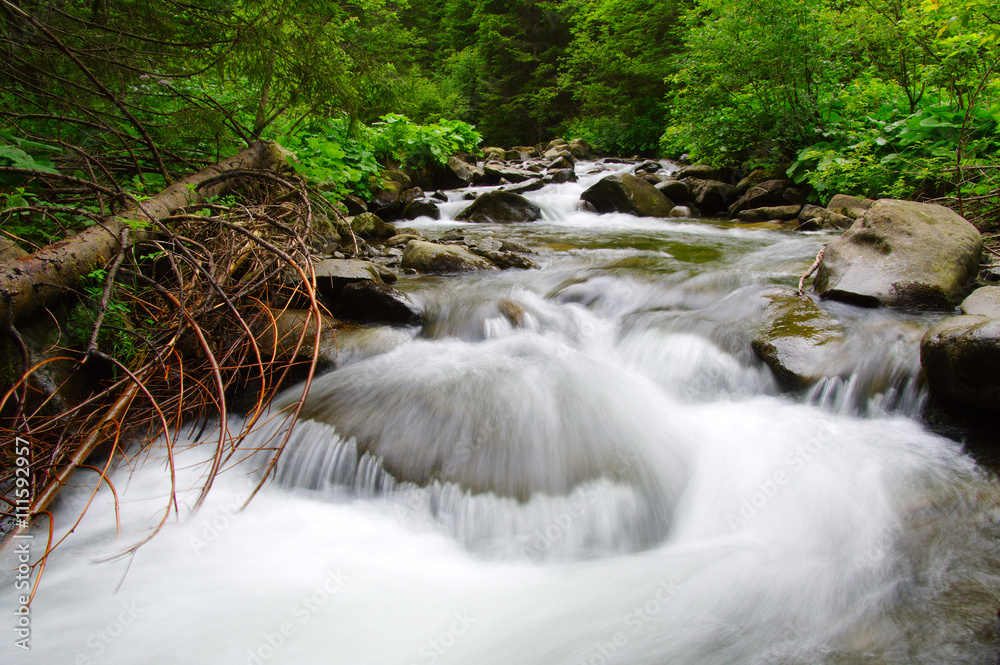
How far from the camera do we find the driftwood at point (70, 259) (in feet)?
7.03

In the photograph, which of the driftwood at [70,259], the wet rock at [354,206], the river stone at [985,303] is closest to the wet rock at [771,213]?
the river stone at [985,303]

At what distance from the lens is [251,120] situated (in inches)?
222

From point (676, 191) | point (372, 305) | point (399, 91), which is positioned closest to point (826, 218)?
point (676, 191)

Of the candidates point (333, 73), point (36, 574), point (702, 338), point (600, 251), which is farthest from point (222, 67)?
point (600, 251)

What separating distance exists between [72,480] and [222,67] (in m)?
3.19

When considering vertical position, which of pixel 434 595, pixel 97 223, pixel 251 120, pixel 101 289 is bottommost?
pixel 434 595

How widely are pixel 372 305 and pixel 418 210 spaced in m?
6.30

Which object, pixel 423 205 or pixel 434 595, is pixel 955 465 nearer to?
pixel 434 595

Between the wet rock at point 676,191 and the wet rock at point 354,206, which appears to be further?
the wet rock at point 676,191

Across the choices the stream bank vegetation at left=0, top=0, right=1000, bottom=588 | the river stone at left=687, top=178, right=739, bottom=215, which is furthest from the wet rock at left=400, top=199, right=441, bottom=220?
the river stone at left=687, top=178, right=739, bottom=215
